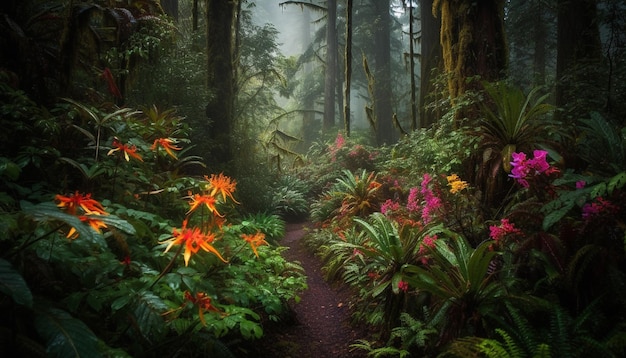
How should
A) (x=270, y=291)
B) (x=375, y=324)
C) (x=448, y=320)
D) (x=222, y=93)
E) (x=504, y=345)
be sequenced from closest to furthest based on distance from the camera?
(x=504, y=345)
(x=448, y=320)
(x=270, y=291)
(x=375, y=324)
(x=222, y=93)

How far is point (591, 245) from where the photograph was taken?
8.70ft

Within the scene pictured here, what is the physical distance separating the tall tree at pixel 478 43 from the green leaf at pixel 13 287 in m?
5.13

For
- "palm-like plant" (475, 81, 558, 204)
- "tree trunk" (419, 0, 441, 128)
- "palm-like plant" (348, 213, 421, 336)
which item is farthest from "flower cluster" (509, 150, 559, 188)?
"tree trunk" (419, 0, 441, 128)

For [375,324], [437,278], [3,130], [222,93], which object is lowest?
[375,324]

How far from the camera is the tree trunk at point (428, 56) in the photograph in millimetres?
7778

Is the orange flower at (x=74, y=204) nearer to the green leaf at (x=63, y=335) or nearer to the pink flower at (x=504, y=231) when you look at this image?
the green leaf at (x=63, y=335)

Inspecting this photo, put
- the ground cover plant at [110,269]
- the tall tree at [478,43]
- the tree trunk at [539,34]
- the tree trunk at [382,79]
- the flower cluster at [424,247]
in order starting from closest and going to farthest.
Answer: the ground cover plant at [110,269] < the flower cluster at [424,247] < the tall tree at [478,43] < the tree trunk at [539,34] < the tree trunk at [382,79]

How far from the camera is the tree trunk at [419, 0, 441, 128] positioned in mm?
7778

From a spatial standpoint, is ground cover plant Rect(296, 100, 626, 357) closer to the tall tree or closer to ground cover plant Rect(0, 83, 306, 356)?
ground cover plant Rect(0, 83, 306, 356)

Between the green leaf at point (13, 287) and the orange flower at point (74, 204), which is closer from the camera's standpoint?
the green leaf at point (13, 287)

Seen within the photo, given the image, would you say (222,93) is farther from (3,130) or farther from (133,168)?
(3,130)

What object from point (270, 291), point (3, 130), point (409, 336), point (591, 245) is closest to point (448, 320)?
point (409, 336)

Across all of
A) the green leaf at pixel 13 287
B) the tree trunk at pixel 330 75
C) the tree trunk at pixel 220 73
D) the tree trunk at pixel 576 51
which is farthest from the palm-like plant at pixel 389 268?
the tree trunk at pixel 330 75

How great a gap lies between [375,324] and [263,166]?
A: 5300mm
